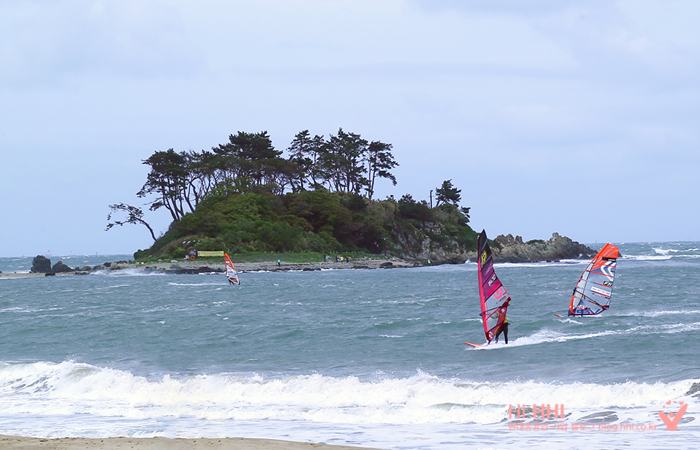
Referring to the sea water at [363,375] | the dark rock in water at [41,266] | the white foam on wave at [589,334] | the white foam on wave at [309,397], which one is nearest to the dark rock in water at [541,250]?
the dark rock in water at [41,266]

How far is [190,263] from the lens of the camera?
63938mm

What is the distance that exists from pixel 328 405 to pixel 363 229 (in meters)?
66.6

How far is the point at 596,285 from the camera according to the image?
21906 mm

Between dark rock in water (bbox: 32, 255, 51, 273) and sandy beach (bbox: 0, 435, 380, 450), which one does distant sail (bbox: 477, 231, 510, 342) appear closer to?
sandy beach (bbox: 0, 435, 380, 450)

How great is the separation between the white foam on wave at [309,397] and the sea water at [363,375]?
0.04 metres

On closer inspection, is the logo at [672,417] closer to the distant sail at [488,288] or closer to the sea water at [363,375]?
the sea water at [363,375]

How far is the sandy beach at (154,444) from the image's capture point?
910 centimetres

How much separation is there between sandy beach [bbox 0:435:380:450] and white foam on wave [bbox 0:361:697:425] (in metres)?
2.20

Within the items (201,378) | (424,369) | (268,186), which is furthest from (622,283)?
(268,186)

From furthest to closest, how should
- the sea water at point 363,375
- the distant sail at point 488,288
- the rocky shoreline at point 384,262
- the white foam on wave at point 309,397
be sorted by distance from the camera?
the rocky shoreline at point 384,262, the distant sail at point 488,288, the white foam on wave at point 309,397, the sea water at point 363,375

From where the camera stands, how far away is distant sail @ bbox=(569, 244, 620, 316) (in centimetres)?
2012

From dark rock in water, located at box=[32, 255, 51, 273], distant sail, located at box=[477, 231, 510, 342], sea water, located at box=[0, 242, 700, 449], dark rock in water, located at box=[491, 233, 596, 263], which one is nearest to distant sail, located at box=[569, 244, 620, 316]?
sea water, located at box=[0, 242, 700, 449]

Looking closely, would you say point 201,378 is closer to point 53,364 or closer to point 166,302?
point 53,364

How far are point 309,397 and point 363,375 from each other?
6.00 feet
